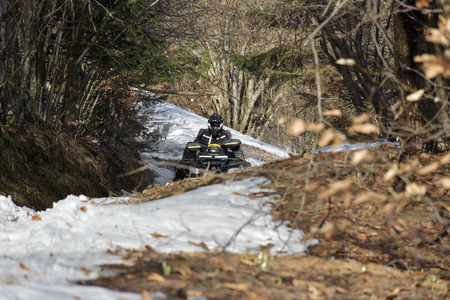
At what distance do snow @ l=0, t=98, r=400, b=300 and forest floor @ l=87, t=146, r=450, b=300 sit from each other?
0.55 feet

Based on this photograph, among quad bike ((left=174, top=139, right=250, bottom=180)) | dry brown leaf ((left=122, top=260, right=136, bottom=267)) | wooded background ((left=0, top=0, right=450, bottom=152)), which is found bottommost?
dry brown leaf ((left=122, top=260, right=136, bottom=267))

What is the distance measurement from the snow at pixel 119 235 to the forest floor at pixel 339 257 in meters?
0.17

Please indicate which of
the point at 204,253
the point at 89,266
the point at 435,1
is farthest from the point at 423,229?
the point at 89,266

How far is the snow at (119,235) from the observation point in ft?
10.1

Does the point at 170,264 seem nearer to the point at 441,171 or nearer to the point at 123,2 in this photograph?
the point at 441,171

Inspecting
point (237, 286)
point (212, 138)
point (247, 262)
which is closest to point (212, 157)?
point (212, 138)

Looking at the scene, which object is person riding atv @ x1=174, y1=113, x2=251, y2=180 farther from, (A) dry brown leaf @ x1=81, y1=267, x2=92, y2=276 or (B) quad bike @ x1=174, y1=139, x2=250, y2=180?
(A) dry brown leaf @ x1=81, y1=267, x2=92, y2=276

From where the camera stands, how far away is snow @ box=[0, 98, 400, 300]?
121 inches

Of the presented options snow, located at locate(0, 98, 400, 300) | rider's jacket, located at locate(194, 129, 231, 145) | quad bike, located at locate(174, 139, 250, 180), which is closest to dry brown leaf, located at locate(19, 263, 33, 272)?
snow, located at locate(0, 98, 400, 300)

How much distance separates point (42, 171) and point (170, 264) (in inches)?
232

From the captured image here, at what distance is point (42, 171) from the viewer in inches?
336

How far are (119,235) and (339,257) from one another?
1.99 metres

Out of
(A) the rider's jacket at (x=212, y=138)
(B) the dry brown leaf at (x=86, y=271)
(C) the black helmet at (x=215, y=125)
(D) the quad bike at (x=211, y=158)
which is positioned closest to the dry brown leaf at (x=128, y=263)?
(B) the dry brown leaf at (x=86, y=271)

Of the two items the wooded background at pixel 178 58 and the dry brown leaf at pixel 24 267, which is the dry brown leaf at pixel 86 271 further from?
the wooded background at pixel 178 58
